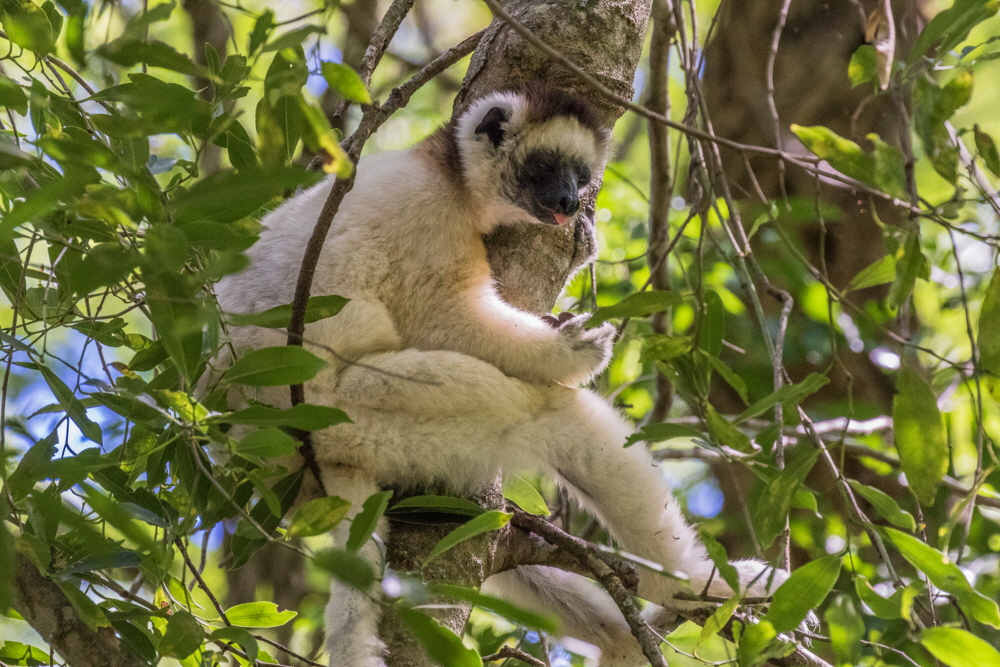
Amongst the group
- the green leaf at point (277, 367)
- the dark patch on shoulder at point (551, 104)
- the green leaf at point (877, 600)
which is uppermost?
the dark patch on shoulder at point (551, 104)

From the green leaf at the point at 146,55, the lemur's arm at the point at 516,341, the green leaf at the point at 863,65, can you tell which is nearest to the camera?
the green leaf at the point at 146,55

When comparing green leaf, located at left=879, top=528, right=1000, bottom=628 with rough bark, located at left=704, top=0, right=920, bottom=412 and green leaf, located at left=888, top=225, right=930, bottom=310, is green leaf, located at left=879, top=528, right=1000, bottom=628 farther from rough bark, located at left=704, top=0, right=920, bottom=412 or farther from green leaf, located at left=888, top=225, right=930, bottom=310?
rough bark, located at left=704, top=0, right=920, bottom=412

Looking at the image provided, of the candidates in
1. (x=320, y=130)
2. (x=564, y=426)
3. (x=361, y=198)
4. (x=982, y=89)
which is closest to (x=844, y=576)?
(x=564, y=426)

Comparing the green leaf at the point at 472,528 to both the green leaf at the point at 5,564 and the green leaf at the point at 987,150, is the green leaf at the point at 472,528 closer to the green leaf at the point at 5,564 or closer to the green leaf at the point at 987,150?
the green leaf at the point at 5,564

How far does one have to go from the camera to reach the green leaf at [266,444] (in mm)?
1685

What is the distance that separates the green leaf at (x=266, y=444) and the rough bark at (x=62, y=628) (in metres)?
0.72

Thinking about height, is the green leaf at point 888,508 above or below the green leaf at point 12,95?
below

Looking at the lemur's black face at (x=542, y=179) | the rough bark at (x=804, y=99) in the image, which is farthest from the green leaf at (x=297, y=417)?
the rough bark at (x=804, y=99)

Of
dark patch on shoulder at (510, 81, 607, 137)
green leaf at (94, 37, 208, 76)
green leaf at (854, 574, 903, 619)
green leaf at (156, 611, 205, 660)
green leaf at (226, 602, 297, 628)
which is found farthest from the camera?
dark patch on shoulder at (510, 81, 607, 137)

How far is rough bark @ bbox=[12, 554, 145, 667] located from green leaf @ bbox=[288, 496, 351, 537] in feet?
2.30

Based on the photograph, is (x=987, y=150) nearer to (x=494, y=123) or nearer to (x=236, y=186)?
(x=236, y=186)

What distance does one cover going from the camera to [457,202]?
10.3 feet

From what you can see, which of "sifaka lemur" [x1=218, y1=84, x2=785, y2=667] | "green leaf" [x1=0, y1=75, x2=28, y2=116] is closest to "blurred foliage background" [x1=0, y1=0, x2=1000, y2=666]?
"green leaf" [x1=0, y1=75, x2=28, y2=116]

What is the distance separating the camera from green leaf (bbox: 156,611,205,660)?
6.13 feet
